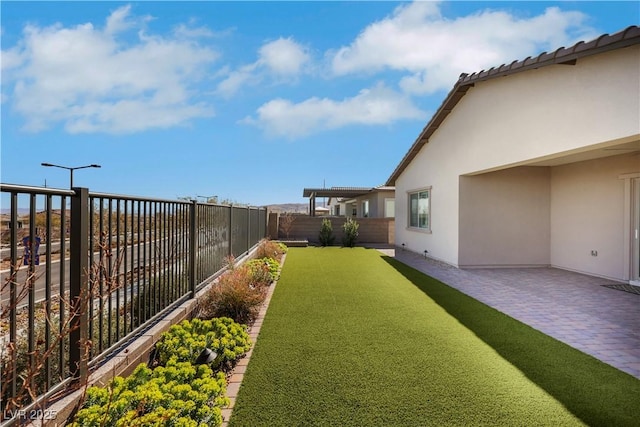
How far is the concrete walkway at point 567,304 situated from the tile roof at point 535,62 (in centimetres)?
382

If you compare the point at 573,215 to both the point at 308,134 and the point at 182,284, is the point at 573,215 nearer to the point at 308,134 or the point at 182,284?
the point at 182,284

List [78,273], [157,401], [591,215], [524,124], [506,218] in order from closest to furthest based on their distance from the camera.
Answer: [157,401] < [78,273] < [524,124] < [591,215] < [506,218]

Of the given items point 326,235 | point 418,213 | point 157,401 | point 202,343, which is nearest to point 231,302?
point 202,343

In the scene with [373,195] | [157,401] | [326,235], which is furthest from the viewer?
[373,195]

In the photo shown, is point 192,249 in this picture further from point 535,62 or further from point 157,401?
point 535,62

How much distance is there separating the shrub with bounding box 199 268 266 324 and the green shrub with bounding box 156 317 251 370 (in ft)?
2.82

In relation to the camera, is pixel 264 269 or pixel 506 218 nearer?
pixel 264 269

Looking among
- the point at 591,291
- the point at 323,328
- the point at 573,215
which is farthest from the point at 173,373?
the point at 573,215

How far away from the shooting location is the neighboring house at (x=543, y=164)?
16.3 ft

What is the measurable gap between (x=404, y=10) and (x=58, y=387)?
9.53m

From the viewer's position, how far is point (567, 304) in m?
6.00

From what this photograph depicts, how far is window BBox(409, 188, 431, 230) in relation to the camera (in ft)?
38.3

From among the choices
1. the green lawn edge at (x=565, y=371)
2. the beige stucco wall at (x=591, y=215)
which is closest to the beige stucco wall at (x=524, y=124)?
the beige stucco wall at (x=591, y=215)

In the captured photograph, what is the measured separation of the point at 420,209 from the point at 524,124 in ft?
19.9
